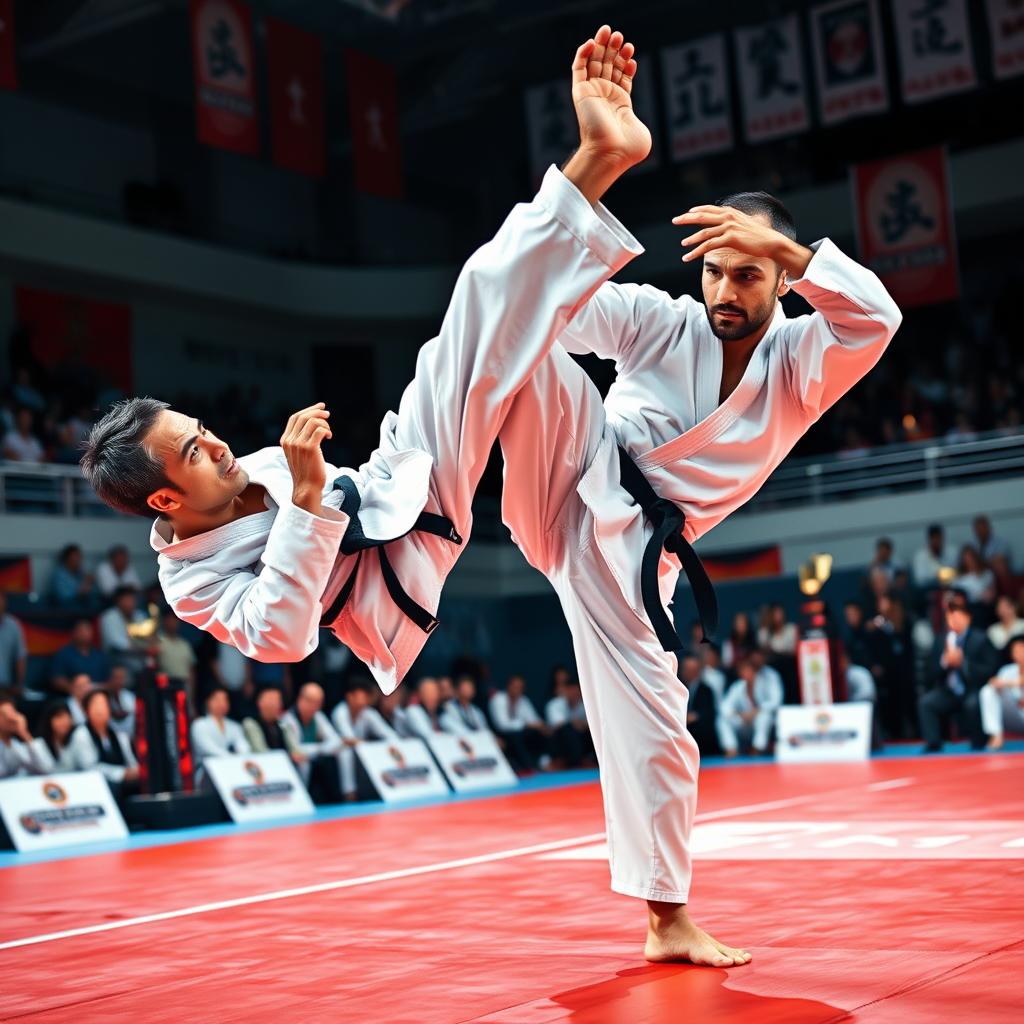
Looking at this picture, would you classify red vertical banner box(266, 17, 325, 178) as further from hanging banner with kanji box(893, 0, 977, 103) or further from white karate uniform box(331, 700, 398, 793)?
white karate uniform box(331, 700, 398, 793)

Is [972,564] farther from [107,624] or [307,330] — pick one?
[307,330]

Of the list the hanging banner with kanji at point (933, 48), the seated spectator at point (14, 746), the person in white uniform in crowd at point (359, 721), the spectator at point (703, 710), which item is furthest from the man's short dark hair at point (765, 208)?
the hanging banner with kanji at point (933, 48)

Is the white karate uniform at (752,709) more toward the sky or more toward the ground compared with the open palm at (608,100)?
more toward the ground

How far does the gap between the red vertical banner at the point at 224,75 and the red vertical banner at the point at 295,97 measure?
1.03ft

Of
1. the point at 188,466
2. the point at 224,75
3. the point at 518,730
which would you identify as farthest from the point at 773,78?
the point at 188,466

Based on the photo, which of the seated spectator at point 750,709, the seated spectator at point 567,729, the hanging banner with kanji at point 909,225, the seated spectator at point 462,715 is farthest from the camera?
the hanging banner with kanji at point 909,225

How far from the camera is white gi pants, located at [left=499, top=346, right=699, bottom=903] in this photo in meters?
2.66

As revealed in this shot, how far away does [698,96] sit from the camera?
13625 mm

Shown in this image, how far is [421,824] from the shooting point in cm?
711

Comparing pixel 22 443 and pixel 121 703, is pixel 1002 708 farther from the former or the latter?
pixel 22 443

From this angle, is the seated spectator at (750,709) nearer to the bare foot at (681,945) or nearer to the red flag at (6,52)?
the red flag at (6,52)

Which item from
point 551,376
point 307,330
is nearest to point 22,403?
point 307,330

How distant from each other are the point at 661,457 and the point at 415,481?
54cm

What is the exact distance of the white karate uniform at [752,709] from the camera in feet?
37.5
